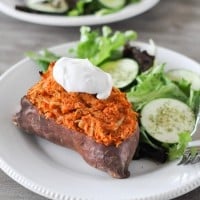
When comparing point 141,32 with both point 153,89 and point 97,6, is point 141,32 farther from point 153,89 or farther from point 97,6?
point 153,89

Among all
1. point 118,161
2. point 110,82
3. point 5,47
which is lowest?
point 5,47

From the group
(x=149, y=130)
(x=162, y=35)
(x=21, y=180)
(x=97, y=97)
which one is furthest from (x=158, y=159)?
(x=162, y=35)

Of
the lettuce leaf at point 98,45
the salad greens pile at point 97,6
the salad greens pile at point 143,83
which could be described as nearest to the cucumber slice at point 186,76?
the salad greens pile at point 143,83

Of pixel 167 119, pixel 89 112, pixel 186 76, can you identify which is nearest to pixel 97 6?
pixel 186 76

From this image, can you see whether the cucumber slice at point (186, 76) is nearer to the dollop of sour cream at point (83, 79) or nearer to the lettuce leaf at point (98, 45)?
the lettuce leaf at point (98, 45)

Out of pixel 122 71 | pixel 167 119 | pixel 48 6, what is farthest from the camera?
pixel 48 6

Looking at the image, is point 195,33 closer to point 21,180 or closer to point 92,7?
point 92,7

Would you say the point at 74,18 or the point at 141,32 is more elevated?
the point at 74,18
